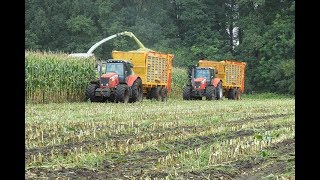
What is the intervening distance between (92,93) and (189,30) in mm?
32691

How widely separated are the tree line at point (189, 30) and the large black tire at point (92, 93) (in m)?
23.4

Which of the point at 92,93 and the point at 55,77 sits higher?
the point at 55,77

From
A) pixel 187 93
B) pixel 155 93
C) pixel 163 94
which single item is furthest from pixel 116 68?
pixel 187 93

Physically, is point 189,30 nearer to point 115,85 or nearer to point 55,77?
point 55,77

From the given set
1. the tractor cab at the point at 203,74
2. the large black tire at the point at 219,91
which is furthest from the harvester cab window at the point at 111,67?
the large black tire at the point at 219,91

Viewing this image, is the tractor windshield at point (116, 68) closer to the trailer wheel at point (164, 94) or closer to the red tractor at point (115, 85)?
the red tractor at point (115, 85)

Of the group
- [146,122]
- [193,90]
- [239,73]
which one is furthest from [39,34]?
[146,122]

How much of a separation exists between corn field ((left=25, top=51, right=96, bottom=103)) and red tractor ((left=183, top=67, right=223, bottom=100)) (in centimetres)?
635

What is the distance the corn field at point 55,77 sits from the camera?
2203 centimetres

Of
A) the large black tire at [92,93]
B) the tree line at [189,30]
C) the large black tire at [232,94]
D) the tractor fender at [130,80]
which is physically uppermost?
the tree line at [189,30]

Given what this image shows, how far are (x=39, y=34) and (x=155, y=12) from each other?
44.4 ft

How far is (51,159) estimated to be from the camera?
6613mm

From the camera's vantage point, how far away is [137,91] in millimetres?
23516
